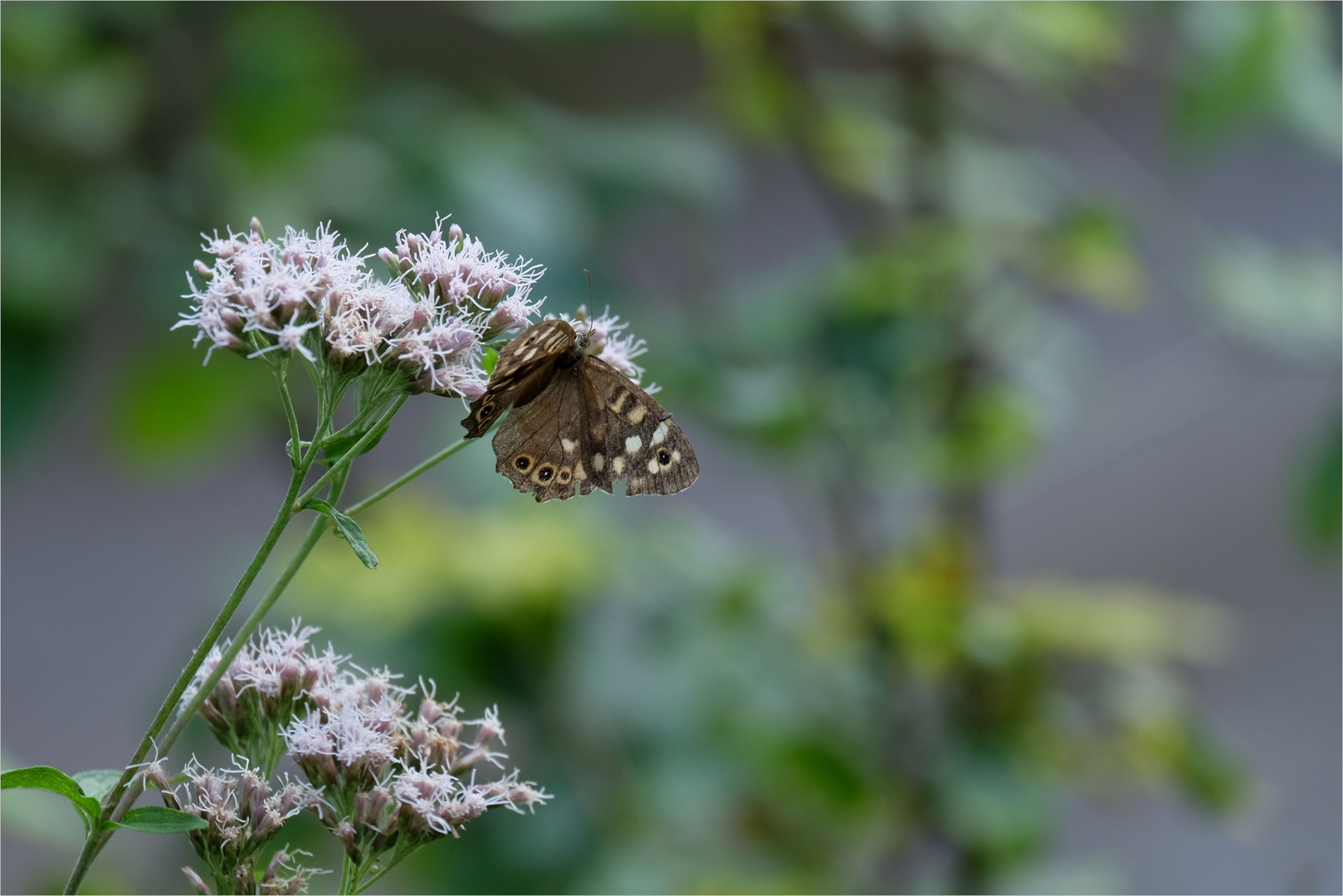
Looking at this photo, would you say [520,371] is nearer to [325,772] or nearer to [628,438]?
[628,438]

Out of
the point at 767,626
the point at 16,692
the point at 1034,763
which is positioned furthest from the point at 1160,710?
the point at 16,692

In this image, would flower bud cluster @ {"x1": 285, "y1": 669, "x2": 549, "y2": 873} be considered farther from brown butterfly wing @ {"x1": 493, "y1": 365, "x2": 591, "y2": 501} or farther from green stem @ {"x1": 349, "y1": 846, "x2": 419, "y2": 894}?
brown butterfly wing @ {"x1": 493, "y1": 365, "x2": 591, "y2": 501}

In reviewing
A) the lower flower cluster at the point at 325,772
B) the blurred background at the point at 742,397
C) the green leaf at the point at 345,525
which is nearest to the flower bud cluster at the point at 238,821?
the lower flower cluster at the point at 325,772

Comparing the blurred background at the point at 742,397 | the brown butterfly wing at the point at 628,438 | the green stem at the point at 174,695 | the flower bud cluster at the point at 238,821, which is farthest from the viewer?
the blurred background at the point at 742,397

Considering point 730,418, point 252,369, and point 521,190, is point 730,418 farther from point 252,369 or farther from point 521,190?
point 252,369

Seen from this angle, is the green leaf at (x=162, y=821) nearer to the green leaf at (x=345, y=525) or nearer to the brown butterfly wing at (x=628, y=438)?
the green leaf at (x=345, y=525)

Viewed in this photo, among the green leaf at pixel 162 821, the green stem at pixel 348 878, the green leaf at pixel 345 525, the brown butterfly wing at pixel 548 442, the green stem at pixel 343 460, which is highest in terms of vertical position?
the brown butterfly wing at pixel 548 442

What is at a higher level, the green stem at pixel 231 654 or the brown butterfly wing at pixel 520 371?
the brown butterfly wing at pixel 520 371

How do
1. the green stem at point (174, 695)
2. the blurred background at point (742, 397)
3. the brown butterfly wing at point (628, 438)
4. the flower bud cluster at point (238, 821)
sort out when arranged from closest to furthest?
the green stem at point (174, 695), the flower bud cluster at point (238, 821), the brown butterfly wing at point (628, 438), the blurred background at point (742, 397)
